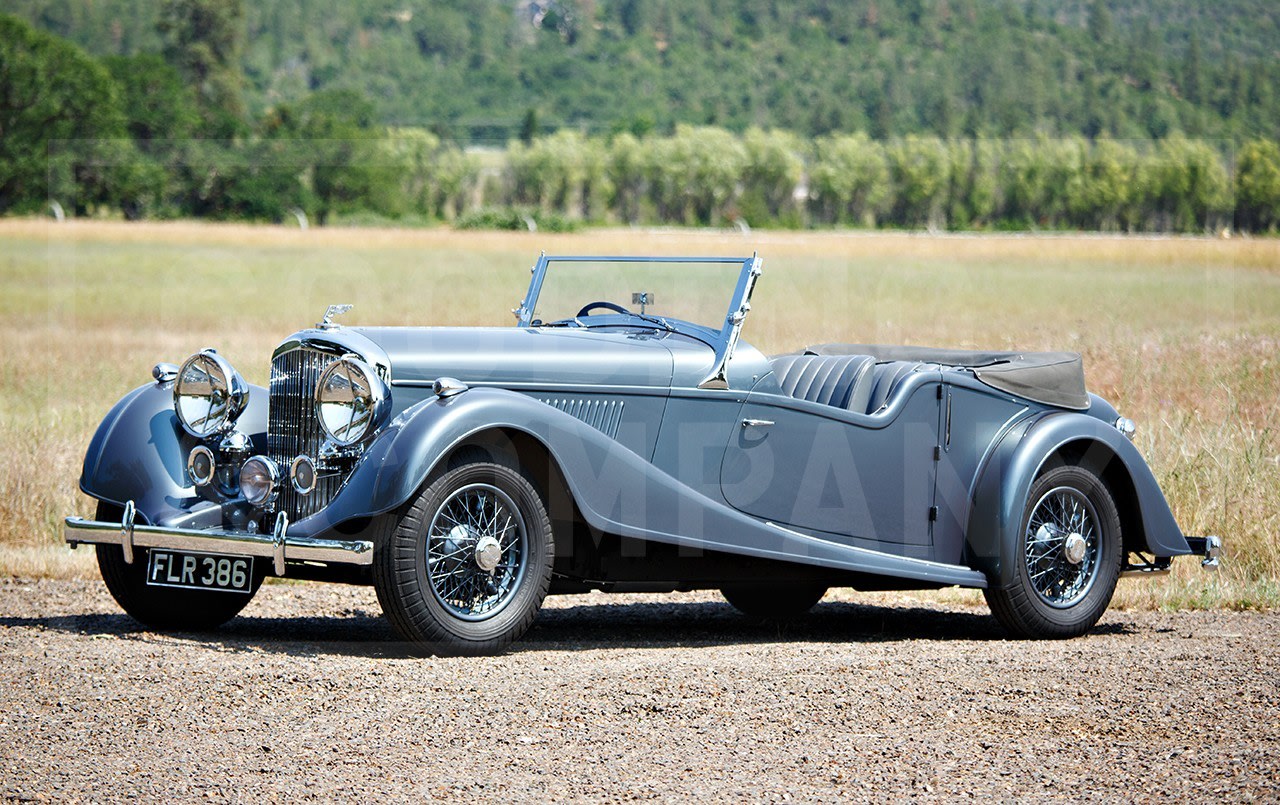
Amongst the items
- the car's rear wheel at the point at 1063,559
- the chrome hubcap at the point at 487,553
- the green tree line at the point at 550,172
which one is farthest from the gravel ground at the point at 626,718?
the green tree line at the point at 550,172

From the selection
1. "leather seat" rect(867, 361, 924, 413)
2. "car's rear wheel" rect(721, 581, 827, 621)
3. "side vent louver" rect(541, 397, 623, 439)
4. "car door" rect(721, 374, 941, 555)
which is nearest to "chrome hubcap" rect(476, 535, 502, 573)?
"side vent louver" rect(541, 397, 623, 439)

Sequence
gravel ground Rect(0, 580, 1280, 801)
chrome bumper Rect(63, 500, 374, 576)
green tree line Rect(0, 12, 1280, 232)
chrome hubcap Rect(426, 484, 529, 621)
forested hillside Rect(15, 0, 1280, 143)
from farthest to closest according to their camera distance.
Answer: forested hillside Rect(15, 0, 1280, 143), green tree line Rect(0, 12, 1280, 232), chrome hubcap Rect(426, 484, 529, 621), chrome bumper Rect(63, 500, 374, 576), gravel ground Rect(0, 580, 1280, 801)

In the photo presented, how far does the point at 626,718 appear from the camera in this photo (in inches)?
194

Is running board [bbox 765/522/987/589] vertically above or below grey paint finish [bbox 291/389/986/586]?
below

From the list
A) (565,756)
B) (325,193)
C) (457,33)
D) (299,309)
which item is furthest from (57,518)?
(457,33)

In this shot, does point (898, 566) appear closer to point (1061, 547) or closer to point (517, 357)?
point (1061, 547)

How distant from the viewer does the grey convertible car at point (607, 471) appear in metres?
5.78

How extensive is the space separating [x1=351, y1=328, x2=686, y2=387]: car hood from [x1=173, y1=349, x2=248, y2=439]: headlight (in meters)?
0.72

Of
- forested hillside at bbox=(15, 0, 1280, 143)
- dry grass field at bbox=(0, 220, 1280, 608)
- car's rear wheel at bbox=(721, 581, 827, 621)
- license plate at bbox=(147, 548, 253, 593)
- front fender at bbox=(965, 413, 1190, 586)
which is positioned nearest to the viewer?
license plate at bbox=(147, 548, 253, 593)

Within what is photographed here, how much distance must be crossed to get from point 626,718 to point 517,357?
191cm

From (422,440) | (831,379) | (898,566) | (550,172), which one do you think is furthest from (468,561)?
(550,172)

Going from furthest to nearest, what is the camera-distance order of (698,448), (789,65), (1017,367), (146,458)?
1. (789,65)
2. (1017,367)
3. (146,458)
4. (698,448)

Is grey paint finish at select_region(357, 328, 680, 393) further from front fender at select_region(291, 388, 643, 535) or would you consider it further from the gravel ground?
the gravel ground

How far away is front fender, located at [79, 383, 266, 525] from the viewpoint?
6.45m
